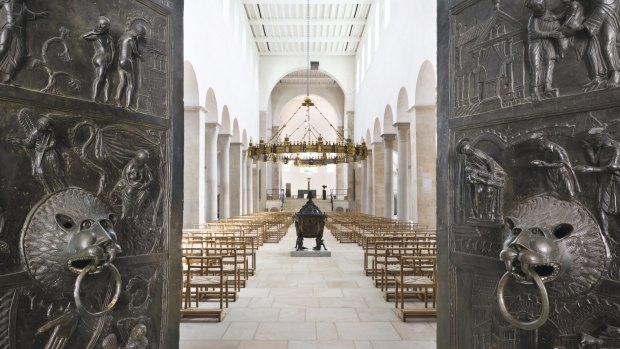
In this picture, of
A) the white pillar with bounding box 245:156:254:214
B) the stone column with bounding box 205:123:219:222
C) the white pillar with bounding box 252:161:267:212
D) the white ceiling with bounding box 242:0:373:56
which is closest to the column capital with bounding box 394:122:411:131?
the stone column with bounding box 205:123:219:222

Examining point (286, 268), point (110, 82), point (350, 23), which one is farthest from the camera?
point (350, 23)

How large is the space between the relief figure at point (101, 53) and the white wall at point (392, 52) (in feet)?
37.6

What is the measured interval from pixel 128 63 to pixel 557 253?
303cm

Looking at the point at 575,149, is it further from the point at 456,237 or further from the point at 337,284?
the point at 337,284

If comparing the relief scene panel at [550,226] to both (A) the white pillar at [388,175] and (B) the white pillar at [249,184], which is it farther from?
(B) the white pillar at [249,184]

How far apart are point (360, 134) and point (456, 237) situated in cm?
2968

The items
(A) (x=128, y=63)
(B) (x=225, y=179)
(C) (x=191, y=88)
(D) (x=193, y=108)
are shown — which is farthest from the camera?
(B) (x=225, y=179)

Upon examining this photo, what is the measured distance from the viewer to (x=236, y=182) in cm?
2712

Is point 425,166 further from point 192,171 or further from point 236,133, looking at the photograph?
point 236,133

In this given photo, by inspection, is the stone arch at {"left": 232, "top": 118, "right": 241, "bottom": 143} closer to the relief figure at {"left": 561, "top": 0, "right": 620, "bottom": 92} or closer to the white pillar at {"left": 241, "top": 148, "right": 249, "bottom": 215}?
the white pillar at {"left": 241, "top": 148, "right": 249, "bottom": 215}

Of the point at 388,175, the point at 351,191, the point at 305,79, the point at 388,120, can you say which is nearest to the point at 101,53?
the point at 388,120

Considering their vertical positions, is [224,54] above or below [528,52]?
above

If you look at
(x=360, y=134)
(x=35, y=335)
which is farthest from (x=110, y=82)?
(x=360, y=134)

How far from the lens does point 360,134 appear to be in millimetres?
33000
